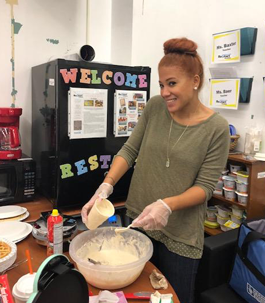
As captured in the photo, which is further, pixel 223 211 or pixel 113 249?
pixel 223 211

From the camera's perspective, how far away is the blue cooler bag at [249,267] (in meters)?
1.61

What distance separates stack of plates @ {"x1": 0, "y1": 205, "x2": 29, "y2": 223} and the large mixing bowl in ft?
1.95

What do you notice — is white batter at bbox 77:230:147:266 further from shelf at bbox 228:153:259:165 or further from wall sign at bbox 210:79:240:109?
wall sign at bbox 210:79:240:109

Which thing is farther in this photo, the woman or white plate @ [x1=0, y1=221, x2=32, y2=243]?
white plate @ [x1=0, y1=221, x2=32, y2=243]

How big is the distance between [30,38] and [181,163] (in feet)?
5.35

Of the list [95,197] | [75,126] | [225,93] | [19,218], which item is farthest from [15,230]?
[225,93]

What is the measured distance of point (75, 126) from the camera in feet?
6.22

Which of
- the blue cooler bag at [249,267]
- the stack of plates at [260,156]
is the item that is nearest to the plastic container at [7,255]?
the blue cooler bag at [249,267]

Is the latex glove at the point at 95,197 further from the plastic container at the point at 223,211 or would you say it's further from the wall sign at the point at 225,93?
the wall sign at the point at 225,93

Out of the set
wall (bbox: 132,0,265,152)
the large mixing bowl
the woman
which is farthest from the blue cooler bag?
wall (bbox: 132,0,265,152)

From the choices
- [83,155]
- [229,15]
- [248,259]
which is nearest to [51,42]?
[83,155]

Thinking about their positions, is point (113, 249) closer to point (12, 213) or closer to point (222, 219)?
point (12, 213)

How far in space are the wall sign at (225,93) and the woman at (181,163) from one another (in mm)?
→ 1080

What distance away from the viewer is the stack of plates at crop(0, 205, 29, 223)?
1677mm
